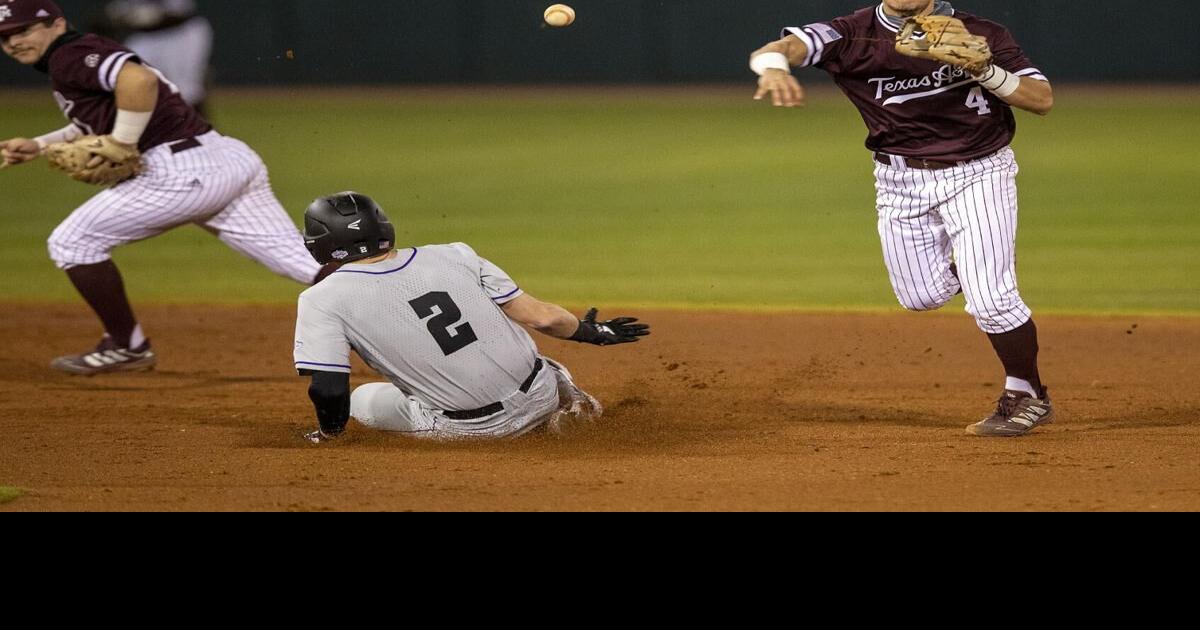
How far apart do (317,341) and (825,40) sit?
224 centimetres

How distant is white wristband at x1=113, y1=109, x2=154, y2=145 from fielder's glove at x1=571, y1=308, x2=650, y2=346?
264 cm

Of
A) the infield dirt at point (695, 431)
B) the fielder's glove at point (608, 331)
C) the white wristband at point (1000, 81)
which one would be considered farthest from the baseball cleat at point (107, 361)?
the white wristband at point (1000, 81)

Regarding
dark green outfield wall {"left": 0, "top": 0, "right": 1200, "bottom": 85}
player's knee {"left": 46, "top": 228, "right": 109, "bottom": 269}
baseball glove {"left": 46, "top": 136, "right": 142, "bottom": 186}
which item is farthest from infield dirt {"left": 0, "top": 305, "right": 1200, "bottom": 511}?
dark green outfield wall {"left": 0, "top": 0, "right": 1200, "bottom": 85}

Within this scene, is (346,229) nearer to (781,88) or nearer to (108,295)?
(781,88)

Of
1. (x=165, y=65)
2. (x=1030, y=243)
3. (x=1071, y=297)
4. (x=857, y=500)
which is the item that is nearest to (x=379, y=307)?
(x=857, y=500)

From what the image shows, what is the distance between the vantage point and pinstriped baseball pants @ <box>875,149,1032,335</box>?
5301 millimetres

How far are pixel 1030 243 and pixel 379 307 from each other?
292 inches

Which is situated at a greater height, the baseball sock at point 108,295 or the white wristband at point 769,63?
the white wristband at point 769,63

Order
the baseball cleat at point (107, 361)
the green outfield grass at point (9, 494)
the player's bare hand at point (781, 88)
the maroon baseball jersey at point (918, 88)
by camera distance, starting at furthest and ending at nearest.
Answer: the baseball cleat at point (107, 361)
the maroon baseball jersey at point (918, 88)
the player's bare hand at point (781, 88)
the green outfield grass at point (9, 494)

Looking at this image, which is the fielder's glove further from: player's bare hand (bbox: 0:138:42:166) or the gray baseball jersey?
player's bare hand (bbox: 0:138:42:166)

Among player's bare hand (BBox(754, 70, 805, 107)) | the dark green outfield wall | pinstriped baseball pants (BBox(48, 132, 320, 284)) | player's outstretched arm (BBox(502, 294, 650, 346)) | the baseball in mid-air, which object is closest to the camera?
player's bare hand (BBox(754, 70, 805, 107))

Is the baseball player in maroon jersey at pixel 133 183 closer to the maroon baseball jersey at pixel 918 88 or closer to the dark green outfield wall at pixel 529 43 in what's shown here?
the maroon baseball jersey at pixel 918 88

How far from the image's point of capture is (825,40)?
215 inches

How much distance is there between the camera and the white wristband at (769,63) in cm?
520
